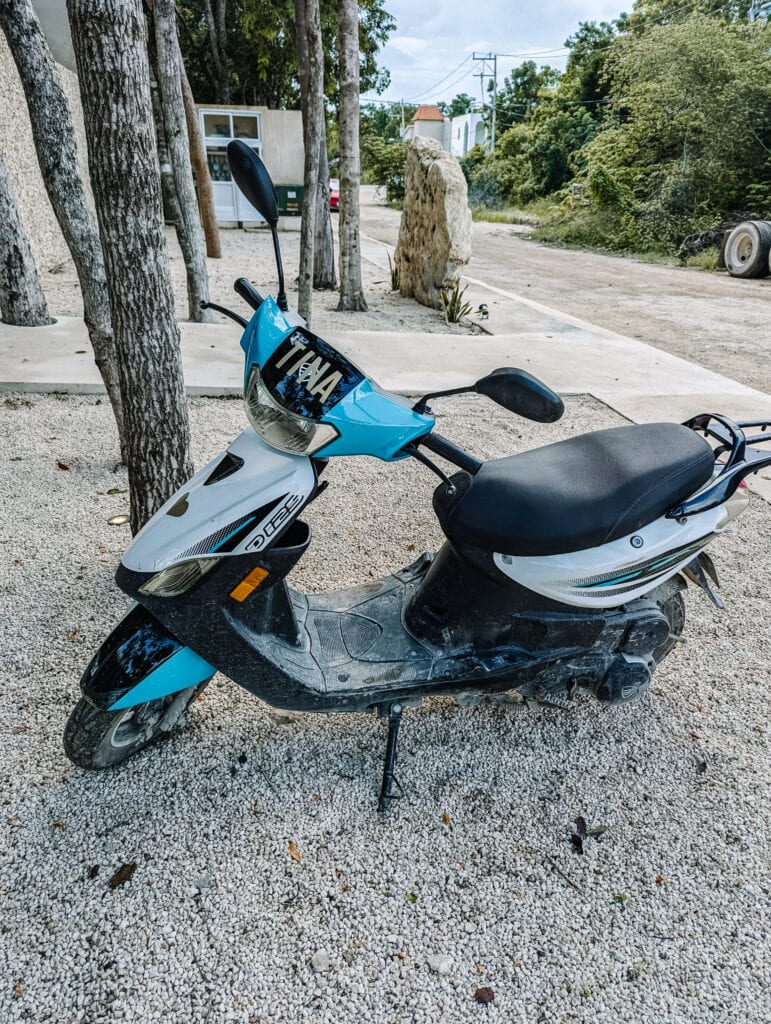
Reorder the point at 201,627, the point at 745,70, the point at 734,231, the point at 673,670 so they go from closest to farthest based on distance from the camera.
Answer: the point at 201,627 < the point at 673,670 < the point at 734,231 < the point at 745,70

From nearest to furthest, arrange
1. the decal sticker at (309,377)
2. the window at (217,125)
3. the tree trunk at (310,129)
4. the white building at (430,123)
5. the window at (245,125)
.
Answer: the decal sticker at (309,377) → the tree trunk at (310,129) → the window at (217,125) → the window at (245,125) → the white building at (430,123)

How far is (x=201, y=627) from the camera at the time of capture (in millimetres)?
1805

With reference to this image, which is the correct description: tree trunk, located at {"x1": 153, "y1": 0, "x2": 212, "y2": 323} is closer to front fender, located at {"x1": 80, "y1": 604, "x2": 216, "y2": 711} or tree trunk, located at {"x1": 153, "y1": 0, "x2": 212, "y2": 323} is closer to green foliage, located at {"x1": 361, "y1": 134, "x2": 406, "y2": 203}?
front fender, located at {"x1": 80, "y1": 604, "x2": 216, "y2": 711}

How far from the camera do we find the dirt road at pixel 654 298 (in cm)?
747

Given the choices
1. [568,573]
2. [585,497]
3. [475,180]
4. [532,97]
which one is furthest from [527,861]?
[532,97]

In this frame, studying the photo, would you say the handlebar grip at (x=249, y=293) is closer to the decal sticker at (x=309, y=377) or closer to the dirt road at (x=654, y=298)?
the decal sticker at (x=309, y=377)

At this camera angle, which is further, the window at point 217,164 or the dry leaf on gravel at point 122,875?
the window at point 217,164

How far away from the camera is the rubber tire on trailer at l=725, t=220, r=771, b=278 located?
12721 millimetres

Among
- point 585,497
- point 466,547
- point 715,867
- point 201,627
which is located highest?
point 585,497

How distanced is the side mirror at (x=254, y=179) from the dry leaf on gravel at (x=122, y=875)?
1.65 m

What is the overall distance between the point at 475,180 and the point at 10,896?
37.4m

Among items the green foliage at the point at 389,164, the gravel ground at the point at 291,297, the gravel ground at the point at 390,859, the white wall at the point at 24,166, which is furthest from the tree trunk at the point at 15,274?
the green foliage at the point at 389,164

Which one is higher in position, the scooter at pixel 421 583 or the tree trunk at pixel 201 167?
the tree trunk at pixel 201 167

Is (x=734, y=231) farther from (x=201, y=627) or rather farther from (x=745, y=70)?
(x=201, y=627)
